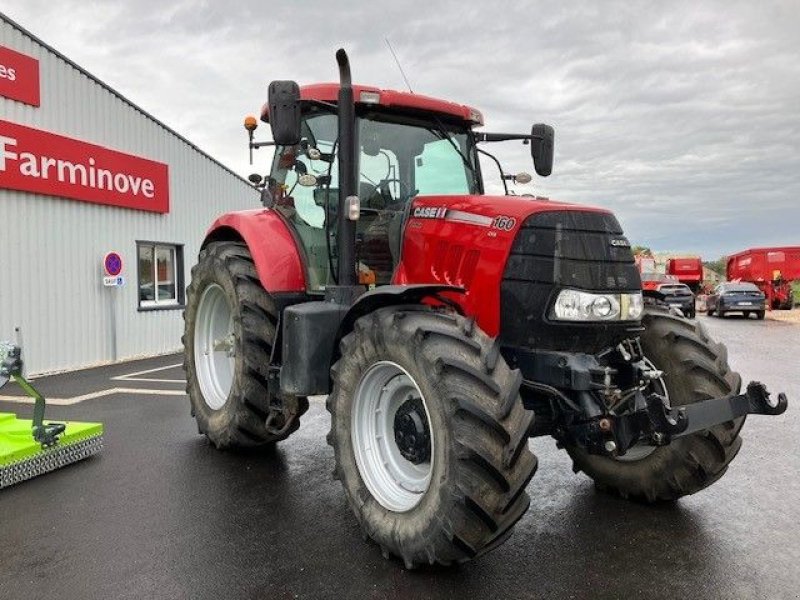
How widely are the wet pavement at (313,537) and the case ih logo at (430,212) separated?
1.88 metres

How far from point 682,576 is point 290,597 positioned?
6.17 ft

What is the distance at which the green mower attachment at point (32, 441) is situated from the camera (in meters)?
4.32

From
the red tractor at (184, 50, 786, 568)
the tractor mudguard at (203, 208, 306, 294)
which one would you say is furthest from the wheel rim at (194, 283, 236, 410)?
the tractor mudguard at (203, 208, 306, 294)

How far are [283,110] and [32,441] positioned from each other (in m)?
3.07

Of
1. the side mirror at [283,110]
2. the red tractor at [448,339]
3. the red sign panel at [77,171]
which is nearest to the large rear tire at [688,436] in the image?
the red tractor at [448,339]

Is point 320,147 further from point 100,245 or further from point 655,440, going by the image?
point 100,245

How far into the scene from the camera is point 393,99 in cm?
415

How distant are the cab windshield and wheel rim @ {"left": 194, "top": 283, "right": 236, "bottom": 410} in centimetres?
137

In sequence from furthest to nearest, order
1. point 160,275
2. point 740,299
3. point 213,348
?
point 740,299, point 160,275, point 213,348

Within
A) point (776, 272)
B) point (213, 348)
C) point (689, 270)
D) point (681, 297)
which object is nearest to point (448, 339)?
point (213, 348)

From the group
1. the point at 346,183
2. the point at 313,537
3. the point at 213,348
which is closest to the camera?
the point at 313,537

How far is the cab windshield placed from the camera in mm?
4160

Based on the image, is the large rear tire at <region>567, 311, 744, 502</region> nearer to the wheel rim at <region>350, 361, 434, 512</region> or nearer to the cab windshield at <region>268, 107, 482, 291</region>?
the wheel rim at <region>350, 361, 434, 512</region>

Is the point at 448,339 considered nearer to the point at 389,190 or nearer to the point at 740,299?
the point at 389,190
